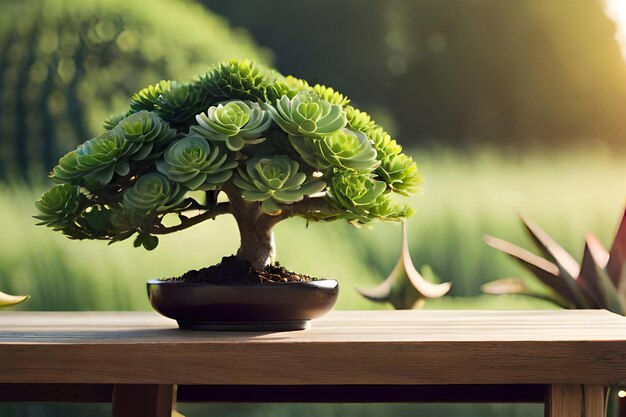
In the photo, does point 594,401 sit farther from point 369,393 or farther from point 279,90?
point 279,90

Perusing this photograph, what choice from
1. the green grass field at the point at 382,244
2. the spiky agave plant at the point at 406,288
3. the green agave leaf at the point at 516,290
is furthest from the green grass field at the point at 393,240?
the green agave leaf at the point at 516,290

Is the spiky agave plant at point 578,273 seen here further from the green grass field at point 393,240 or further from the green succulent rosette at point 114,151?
the green succulent rosette at point 114,151

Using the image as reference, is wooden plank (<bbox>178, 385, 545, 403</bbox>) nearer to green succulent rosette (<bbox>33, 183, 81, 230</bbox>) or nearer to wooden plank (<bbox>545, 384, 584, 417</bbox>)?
wooden plank (<bbox>545, 384, 584, 417</bbox>)

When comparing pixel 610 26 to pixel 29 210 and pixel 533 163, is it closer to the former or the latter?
pixel 533 163

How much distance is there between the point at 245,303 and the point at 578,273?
3.49 feet

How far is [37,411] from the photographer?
7.15 ft

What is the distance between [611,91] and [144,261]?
1.30 meters

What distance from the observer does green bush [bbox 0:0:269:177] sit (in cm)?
229

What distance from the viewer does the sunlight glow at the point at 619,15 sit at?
235 centimetres

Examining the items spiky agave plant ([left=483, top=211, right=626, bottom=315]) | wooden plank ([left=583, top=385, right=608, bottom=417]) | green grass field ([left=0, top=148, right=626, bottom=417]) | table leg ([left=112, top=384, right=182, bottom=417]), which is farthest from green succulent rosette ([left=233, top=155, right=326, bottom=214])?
green grass field ([left=0, top=148, right=626, bottom=417])

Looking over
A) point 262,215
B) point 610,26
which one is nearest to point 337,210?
point 262,215

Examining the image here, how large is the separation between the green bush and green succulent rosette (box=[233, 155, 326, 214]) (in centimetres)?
139

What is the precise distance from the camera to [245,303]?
3.51ft

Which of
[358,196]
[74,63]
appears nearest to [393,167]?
[358,196]
